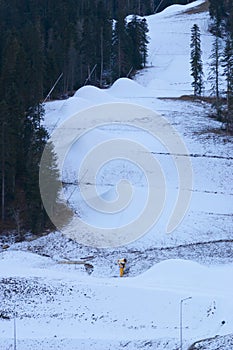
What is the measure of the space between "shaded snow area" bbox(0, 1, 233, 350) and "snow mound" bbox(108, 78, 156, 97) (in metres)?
2.50

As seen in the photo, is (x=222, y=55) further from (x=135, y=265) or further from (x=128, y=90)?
(x=135, y=265)

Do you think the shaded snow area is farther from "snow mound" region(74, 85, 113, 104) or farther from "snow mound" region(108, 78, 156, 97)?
"snow mound" region(108, 78, 156, 97)

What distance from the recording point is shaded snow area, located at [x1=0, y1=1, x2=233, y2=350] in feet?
63.0

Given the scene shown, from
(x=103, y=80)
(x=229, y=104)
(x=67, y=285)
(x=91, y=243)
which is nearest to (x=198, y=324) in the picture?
(x=67, y=285)

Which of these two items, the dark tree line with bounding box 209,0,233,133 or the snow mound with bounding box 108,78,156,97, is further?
the snow mound with bounding box 108,78,156,97

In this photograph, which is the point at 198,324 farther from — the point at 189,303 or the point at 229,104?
the point at 229,104

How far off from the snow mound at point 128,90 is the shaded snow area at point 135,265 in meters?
2.50

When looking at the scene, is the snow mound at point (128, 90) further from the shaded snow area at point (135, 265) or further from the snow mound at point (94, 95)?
the snow mound at point (94, 95)

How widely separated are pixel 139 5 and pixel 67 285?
273ft

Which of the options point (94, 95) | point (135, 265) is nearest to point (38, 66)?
point (94, 95)

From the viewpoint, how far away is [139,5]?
99.7m

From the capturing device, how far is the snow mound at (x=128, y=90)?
53.9m

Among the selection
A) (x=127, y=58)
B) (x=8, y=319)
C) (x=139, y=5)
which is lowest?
(x=8, y=319)

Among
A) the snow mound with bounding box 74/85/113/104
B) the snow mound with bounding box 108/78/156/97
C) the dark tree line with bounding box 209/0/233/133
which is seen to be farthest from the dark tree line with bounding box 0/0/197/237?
the dark tree line with bounding box 209/0/233/133
